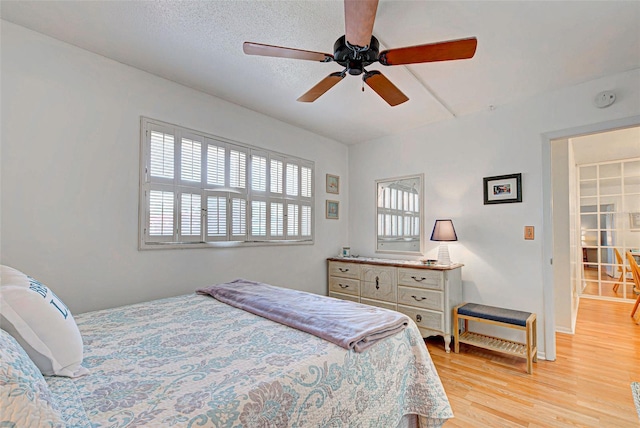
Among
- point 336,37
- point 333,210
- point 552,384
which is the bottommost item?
point 552,384

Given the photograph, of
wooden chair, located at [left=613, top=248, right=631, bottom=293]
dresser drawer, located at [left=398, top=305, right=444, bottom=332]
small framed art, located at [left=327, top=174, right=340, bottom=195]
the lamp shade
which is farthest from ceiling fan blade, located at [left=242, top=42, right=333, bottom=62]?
wooden chair, located at [left=613, top=248, right=631, bottom=293]

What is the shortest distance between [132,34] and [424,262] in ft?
11.0

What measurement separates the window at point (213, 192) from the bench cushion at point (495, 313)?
78.3 inches

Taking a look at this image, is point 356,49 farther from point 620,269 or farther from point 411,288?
point 620,269

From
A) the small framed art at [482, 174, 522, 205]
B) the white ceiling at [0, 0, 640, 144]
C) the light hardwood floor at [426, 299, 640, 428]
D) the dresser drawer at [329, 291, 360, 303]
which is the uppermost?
the white ceiling at [0, 0, 640, 144]

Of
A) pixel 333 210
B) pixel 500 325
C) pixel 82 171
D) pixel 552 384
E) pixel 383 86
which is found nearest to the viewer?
pixel 383 86

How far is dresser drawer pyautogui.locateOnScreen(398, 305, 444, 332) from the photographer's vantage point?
3009mm

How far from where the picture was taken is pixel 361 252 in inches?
170

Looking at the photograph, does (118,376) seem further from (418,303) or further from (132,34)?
(418,303)

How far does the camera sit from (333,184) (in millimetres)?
4277

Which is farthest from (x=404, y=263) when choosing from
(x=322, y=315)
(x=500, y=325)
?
(x=322, y=315)

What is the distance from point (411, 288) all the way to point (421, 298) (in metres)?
0.14

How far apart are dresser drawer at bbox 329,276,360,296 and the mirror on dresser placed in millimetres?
630

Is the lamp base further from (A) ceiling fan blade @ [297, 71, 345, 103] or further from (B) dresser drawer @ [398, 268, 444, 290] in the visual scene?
(A) ceiling fan blade @ [297, 71, 345, 103]
